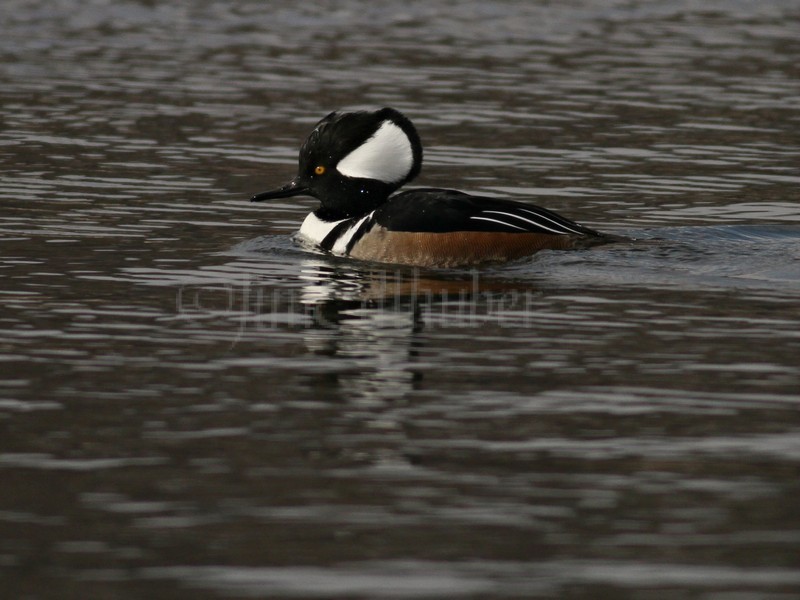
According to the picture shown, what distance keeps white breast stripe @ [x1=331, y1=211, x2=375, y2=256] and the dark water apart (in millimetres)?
215

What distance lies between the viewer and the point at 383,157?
1179cm

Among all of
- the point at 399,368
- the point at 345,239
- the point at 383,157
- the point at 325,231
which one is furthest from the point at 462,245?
the point at 399,368

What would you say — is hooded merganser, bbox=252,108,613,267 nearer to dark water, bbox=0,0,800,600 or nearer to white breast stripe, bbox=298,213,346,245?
white breast stripe, bbox=298,213,346,245

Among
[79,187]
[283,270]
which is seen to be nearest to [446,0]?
[79,187]

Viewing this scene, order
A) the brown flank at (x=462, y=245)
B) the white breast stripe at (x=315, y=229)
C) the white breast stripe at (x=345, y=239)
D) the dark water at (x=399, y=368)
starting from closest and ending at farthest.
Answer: the dark water at (x=399, y=368), the brown flank at (x=462, y=245), the white breast stripe at (x=345, y=239), the white breast stripe at (x=315, y=229)

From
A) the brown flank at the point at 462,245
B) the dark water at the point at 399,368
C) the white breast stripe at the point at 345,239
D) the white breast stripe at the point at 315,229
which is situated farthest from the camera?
the white breast stripe at the point at 315,229

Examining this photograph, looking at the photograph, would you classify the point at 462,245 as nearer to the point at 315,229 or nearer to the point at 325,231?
the point at 325,231

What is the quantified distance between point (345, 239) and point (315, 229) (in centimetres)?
45

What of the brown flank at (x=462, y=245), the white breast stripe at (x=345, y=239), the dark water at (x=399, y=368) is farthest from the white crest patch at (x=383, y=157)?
the dark water at (x=399, y=368)

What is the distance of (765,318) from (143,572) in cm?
511

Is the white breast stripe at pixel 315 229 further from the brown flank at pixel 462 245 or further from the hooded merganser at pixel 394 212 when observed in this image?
the brown flank at pixel 462 245

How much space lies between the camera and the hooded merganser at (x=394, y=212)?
11.0 meters

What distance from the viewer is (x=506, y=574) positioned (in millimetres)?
5125

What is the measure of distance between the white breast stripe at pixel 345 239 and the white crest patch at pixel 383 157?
35 cm
